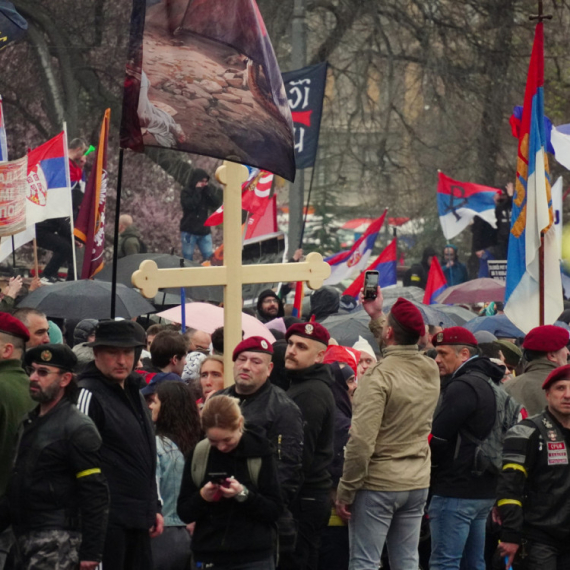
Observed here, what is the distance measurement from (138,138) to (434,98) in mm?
16180

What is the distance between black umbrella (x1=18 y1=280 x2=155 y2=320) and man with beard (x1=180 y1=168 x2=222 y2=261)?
19.3 feet

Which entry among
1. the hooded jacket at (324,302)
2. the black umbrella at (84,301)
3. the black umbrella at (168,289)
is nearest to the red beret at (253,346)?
the black umbrella at (84,301)

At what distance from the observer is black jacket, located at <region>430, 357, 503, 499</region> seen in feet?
23.4

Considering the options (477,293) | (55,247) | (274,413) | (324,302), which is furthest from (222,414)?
(55,247)

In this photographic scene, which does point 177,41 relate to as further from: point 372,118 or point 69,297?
point 372,118

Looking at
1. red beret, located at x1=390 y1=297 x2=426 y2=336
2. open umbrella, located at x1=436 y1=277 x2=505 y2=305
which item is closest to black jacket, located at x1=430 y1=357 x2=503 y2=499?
red beret, located at x1=390 y1=297 x2=426 y2=336

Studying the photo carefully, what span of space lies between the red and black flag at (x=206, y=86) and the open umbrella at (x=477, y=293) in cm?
760

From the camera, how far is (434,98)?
22.0 metres

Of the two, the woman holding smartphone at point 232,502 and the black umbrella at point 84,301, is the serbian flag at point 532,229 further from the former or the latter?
the woman holding smartphone at point 232,502

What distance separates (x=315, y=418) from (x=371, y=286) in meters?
1.87

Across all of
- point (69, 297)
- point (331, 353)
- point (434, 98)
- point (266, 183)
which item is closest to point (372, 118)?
point (434, 98)

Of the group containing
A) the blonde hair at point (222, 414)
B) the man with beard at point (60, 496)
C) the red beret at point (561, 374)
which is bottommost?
the man with beard at point (60, 496)

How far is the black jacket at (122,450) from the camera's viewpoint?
19.1 feet

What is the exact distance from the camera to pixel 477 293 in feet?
47.5
